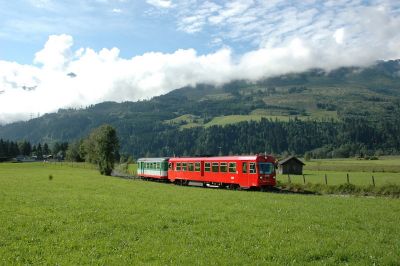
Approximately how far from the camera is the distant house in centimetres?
9688

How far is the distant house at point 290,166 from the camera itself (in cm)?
9688

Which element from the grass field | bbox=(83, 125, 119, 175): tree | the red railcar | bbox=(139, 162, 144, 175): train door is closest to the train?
the red railcar

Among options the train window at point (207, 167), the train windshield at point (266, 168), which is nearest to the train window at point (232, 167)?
the train windshield at point (266, 168)

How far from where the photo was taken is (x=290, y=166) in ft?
322

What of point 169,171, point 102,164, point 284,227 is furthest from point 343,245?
point 102,164

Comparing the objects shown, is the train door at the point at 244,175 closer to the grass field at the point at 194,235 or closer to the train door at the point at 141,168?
the grass field at the point at 194,235

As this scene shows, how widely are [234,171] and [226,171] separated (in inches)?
60.4

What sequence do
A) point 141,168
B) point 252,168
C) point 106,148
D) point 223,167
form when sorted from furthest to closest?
point 106,148 → point 141,168 → point 223,167 → point 252,168

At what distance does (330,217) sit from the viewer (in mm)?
20562

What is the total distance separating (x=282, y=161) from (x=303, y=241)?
3323 inches

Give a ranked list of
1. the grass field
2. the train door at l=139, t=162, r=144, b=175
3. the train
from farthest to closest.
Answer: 1. the train door at l=139, t=162, r=144, b=175
2. the train
3. the grass field

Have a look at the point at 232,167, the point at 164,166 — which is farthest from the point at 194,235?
the point at 164,166

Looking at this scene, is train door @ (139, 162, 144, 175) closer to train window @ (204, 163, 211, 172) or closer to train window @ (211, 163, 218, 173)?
train window @ (204, 163, 211, 172)

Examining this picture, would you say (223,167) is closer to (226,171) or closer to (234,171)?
(226,171)
